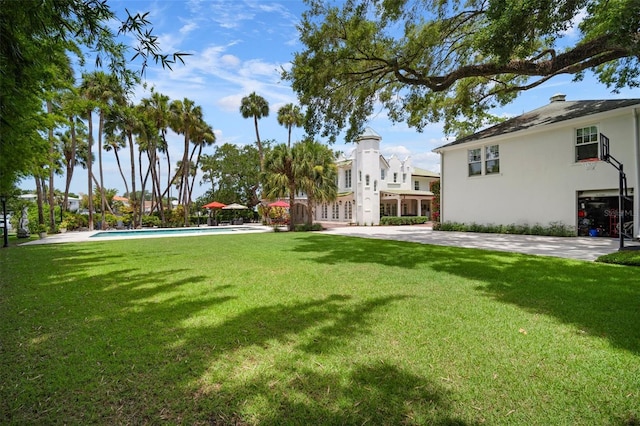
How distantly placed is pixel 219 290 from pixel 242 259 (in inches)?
148

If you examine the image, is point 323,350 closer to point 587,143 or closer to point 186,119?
point 587,143

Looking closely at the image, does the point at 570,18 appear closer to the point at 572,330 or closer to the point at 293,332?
the point at 572,330

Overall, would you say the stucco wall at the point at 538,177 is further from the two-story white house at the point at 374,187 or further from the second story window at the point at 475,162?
the two-story white house at the point at 374,187

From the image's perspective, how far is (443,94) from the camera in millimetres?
16375

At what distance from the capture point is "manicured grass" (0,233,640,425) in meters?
2.37

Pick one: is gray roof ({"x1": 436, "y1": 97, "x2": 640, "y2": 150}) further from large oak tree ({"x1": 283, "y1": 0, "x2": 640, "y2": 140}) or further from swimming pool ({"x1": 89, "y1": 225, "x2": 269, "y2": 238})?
swimming pool ({"x1": 89, "y1": 225, "x2": 269, "y2": 238})

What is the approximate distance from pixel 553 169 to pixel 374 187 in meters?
16.4

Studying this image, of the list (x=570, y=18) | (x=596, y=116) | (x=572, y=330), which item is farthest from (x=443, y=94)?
(x=572, y=330)

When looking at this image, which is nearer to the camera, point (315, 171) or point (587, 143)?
point (587, 143)

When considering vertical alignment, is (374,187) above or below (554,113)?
below

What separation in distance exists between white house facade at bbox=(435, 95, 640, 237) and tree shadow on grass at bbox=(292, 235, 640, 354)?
A: 334 inches

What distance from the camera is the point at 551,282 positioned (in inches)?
248

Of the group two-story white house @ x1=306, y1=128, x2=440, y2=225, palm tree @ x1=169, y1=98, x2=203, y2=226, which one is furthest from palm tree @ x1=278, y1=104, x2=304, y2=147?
palm tree @ x1=169, y1=98, x2=203, y2=226

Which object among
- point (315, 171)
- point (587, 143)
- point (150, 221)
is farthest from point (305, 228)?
point (150, 221)
